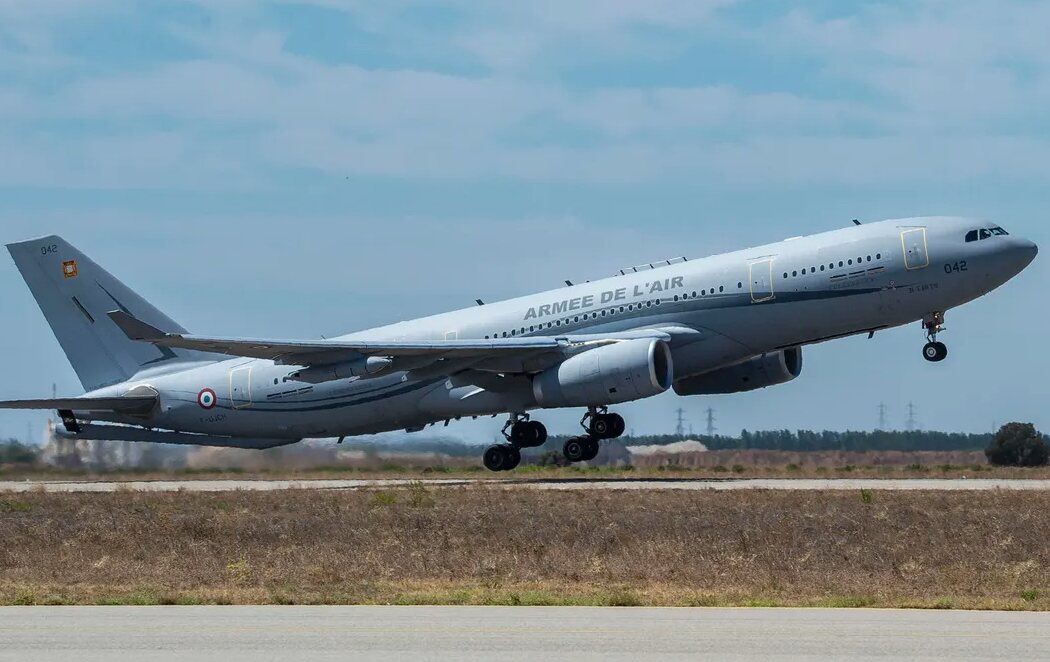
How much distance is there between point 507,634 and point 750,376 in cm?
2979

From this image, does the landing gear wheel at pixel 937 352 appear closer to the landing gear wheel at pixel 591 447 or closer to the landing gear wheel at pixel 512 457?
the landing gear wheel at pixel 591 447

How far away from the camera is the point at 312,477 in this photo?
44.2 meters

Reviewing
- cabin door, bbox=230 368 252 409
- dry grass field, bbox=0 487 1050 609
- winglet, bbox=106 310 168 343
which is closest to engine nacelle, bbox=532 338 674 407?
dry grass field, bbox=0 487 1050 609

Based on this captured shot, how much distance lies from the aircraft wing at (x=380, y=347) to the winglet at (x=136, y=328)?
3.14 feet

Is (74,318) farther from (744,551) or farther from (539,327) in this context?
(744,551)

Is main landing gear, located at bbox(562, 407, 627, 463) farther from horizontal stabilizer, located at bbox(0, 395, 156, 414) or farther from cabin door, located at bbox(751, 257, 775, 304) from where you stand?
horizontal stabilizer, located at bbox(0, 395, 156, 414)

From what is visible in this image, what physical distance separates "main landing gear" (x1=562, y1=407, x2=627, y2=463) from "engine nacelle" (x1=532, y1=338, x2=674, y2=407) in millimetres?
1359

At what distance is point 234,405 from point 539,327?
965 centimetres

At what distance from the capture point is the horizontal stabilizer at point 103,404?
137ft

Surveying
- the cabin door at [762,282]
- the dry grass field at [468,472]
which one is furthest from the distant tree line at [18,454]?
the cabin door at [762,282]

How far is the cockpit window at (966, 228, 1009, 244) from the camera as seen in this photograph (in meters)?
35.8

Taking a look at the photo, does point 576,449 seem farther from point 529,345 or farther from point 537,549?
point 537,549

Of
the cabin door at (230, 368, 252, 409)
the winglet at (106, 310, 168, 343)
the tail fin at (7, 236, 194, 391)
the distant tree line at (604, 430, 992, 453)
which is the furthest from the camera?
the distant tree line at (604, 430, 992, 453)

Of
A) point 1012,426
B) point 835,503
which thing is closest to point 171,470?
point 835,503
